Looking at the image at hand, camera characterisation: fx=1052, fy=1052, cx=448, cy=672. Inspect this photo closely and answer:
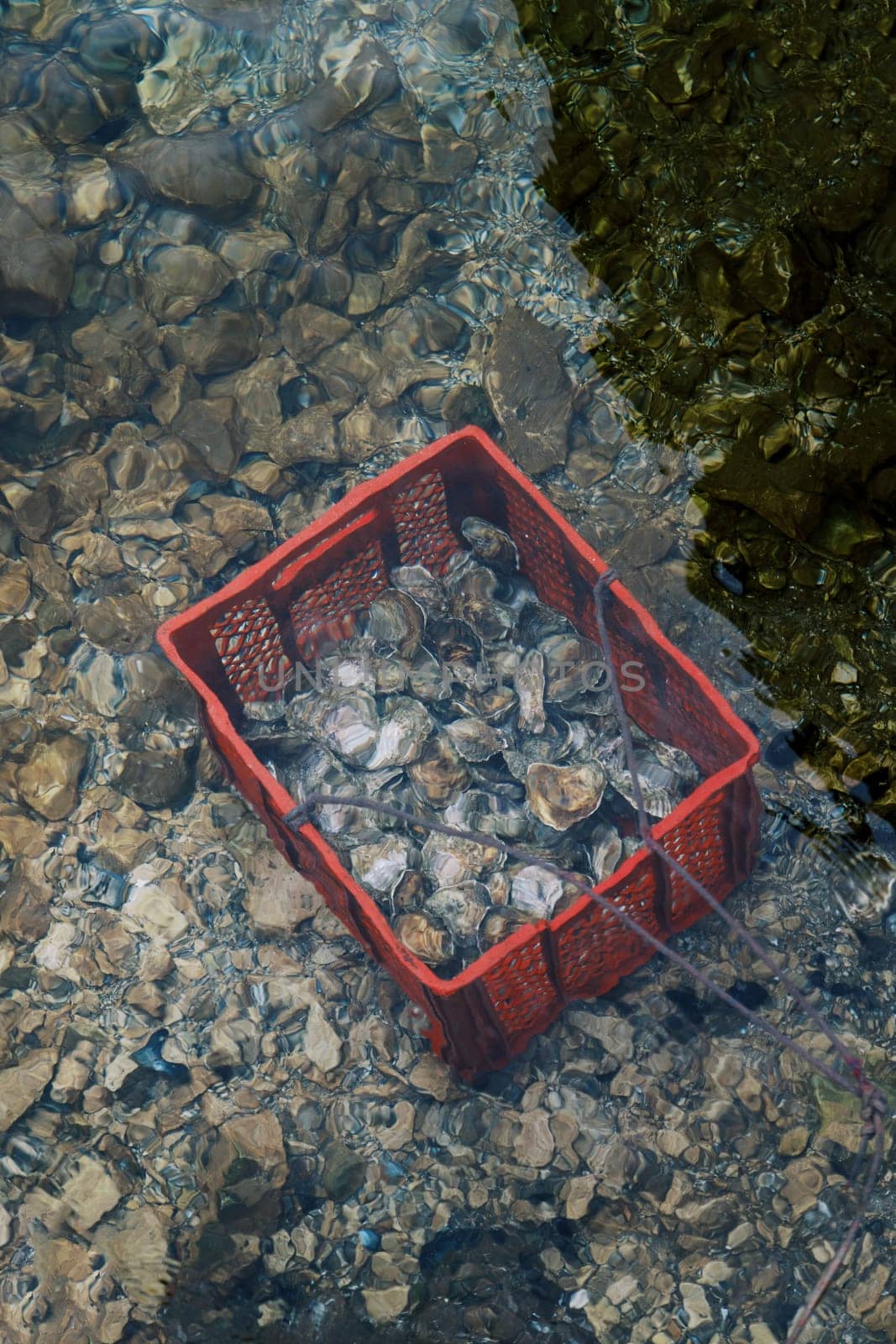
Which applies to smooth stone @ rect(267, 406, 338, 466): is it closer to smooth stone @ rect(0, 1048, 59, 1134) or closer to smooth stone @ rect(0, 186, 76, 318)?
smooth stone @ rect(0, 186, 76, 318)

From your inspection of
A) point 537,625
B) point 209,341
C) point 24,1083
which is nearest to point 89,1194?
point 24,1083

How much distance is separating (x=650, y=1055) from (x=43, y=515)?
2767mm

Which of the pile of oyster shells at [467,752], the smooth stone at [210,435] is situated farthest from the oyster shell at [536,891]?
the smooth stone at [210,435]

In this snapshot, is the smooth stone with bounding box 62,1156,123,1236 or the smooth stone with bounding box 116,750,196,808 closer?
the smooth stone with bounding box 62,1156,123,1236

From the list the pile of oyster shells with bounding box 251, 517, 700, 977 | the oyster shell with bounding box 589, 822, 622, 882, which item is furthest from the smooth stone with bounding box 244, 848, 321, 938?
the oyster shell with bounding box 589, 822, 622, 882

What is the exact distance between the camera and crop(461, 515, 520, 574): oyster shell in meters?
3.57

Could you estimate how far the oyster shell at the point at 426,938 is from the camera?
3.07 meters

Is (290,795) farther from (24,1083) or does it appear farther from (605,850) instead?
(24,1083)

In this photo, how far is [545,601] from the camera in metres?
3.73

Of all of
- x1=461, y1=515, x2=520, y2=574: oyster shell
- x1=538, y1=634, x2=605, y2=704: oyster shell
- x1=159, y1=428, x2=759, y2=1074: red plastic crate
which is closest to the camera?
x1=159, y1=428, x2=759, y2=1074: red plastic crate

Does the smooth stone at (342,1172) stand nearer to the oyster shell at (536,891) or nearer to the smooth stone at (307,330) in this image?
the oyster shell at (536,891)

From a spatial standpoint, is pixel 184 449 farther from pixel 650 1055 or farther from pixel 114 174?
pixel 650 1055

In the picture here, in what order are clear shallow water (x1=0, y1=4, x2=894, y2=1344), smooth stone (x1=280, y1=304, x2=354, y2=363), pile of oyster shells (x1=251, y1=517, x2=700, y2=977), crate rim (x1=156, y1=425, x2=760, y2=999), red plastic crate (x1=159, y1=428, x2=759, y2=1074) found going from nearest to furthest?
crate rim (x1=156, y1=425, x2=760, y2=999), red plastic crate (x1=159, y1=428, x2=759, y2=1074), clear shallow water (x1=0, y1=4, x2=894, y2=1344), pile of oyster shells (x1=251, y1=517, x2=700, y2=977), smooth stone (x1=280, y1=304, x2=354, y2=363)

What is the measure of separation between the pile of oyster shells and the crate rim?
0.13 meters
